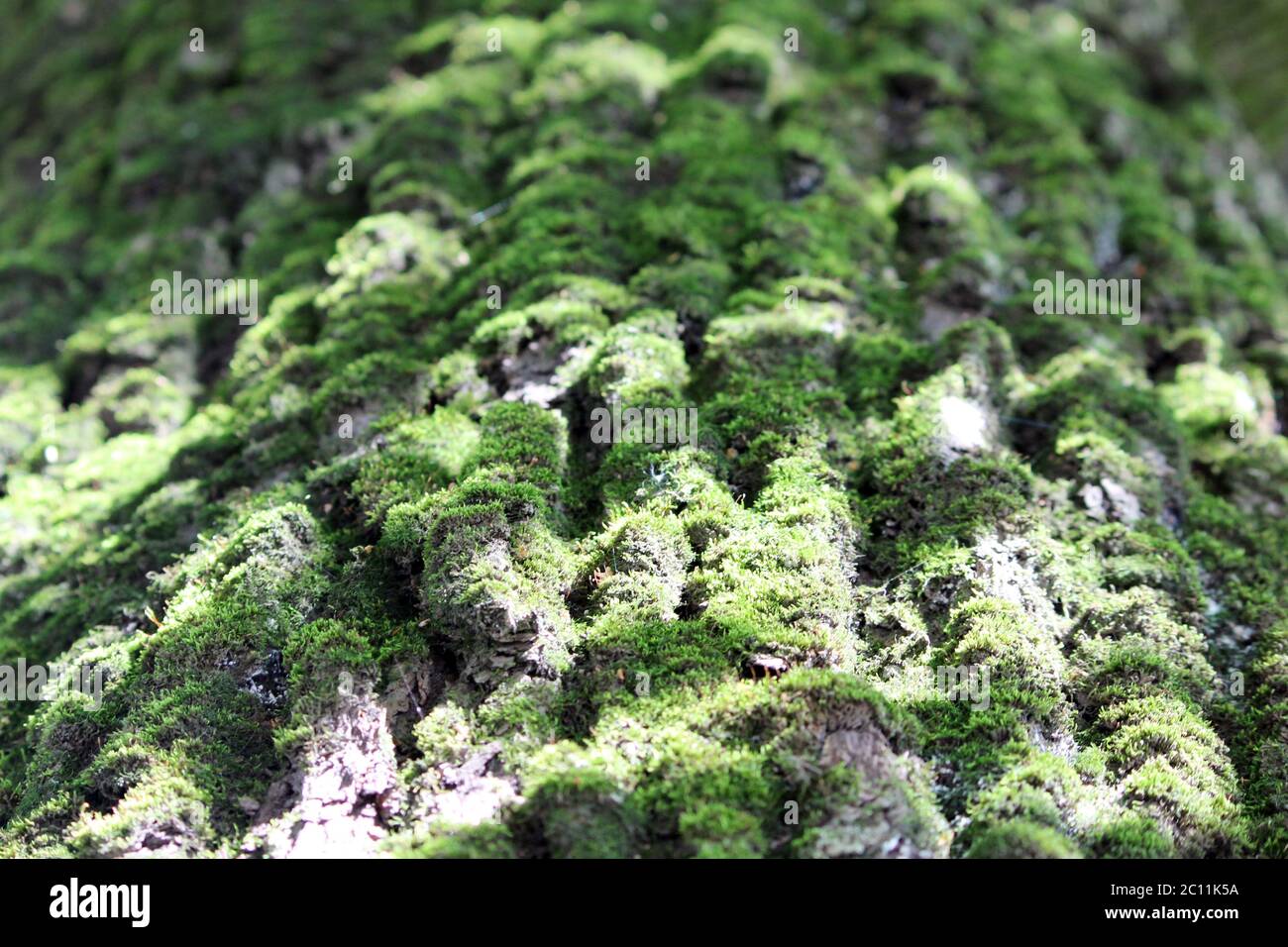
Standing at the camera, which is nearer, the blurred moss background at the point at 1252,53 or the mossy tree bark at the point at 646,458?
the mossy tree bark at the point at 646,458

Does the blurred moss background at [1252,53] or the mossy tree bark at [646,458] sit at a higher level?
the blurred moss background at [1252,53]

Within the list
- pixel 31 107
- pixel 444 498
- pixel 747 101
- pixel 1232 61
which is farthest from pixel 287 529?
pixel 1232 61

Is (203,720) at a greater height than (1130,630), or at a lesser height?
lesser

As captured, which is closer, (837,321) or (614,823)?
(614,823)

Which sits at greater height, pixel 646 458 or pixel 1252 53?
pixel 1252 53

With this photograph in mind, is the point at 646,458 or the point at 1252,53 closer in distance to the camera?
the point at 646,458

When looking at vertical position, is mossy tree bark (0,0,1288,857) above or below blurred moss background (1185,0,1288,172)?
below

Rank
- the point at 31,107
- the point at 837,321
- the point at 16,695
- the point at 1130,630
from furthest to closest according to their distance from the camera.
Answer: the point at 31,107, the point at 837,321, the point at 16,695, the point at 1130,630

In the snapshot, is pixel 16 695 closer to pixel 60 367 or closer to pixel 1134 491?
pixel 60 367

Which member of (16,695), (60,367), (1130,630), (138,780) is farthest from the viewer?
(60,367)

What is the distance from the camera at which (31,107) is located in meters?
21.6

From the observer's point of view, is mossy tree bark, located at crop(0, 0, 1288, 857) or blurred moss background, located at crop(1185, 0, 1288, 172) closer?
mossy tree bark, located at crop(0, 0, 1288, 857)

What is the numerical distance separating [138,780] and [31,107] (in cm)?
1874
